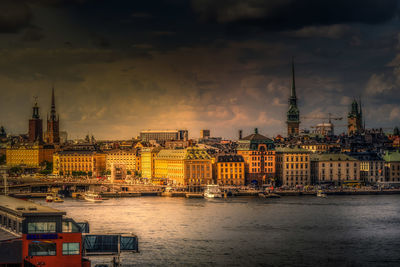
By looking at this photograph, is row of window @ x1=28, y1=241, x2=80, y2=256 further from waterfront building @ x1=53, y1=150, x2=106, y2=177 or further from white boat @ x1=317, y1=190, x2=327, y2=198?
waterfront building @ x1=53, y1=150, x2=106, y2=177

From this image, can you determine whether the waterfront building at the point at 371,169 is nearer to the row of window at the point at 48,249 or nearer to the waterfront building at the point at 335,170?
the waterfront building at the point at 335,170

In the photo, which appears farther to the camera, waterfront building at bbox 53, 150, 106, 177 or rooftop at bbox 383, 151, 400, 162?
waterfront building at bbox 53, 150, 106, 177

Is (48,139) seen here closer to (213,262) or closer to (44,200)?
(44,200)

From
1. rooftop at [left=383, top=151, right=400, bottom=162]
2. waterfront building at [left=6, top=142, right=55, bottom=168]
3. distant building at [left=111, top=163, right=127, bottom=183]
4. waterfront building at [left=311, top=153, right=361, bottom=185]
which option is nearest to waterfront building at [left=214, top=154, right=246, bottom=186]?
waterfront building at [left=311, top=153, right=361, bottom=185]

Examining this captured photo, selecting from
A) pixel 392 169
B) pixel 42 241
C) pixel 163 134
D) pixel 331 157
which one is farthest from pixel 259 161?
pixel 163 134

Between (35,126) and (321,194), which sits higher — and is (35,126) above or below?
above

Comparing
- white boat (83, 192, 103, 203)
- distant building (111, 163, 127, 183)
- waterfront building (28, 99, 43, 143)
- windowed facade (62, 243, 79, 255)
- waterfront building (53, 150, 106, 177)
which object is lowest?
windowed facade (62, 243, 79, 255)

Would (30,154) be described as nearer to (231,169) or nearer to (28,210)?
(231,169)

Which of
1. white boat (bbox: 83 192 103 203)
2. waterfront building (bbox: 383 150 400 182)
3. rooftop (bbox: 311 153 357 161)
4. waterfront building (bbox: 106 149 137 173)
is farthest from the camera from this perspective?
waterfront building (bbox: 106 149 137 173)

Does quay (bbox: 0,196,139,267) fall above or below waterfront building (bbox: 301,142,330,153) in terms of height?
below
